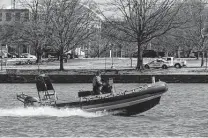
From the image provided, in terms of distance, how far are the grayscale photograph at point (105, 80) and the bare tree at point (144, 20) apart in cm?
11

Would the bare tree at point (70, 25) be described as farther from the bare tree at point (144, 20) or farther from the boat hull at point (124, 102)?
the boat hull at point (124, 102)

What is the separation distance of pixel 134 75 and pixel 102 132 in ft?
109

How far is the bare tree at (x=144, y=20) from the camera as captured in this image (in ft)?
227

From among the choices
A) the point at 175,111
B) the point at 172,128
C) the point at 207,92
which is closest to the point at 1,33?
the point at 207,92

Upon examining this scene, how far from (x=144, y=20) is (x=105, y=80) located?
3490 centimetres

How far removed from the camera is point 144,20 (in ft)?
228

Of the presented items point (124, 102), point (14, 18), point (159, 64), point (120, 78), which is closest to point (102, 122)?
point (124, 102)

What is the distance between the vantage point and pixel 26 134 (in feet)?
89.9

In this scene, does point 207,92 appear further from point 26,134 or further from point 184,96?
point 26,134

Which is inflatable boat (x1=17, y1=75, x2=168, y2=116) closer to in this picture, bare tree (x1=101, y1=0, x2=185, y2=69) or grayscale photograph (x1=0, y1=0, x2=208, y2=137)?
grayscale photograph (x1=0, y1=0, x2=208, y2=137)

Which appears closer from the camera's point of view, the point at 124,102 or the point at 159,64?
the point at 124,102

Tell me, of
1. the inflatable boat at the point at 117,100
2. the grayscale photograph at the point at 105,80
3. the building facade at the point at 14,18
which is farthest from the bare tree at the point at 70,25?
the inflatable boat at the point at 117,100

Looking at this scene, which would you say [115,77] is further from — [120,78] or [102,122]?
[102,122]

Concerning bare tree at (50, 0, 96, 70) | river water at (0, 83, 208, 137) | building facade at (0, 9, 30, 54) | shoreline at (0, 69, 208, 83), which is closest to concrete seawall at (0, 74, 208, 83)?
shoreline at (0, 69, 208, 83)
